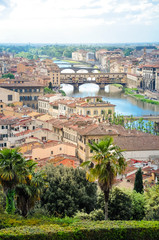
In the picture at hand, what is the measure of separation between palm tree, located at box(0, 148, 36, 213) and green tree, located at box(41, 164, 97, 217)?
7.34ft

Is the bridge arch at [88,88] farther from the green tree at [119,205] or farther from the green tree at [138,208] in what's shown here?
the green tree at [119,205]

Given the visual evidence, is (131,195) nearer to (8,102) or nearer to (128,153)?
(128,153)

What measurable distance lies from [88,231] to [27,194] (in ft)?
6.48

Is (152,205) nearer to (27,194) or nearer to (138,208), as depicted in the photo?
(138,208)

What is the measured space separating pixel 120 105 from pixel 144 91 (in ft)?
47.5

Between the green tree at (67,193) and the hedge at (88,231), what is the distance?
3.13 metres

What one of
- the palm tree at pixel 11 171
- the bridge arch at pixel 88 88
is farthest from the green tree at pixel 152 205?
the bridge arch at pixel 88 88

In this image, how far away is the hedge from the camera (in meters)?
7.24

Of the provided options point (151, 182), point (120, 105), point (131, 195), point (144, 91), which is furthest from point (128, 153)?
point (144, 91)

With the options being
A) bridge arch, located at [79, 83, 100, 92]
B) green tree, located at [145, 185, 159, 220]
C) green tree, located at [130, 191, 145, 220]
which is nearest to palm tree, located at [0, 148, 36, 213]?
green tree, located at [145, 185, 159, 220]

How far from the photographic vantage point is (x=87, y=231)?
296 inches

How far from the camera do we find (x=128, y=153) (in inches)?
754

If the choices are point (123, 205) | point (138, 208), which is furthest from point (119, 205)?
point (138, 208)

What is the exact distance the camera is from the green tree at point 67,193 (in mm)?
11172
